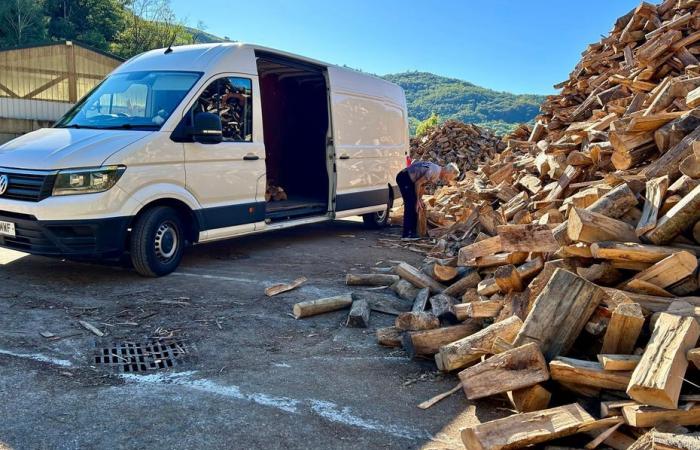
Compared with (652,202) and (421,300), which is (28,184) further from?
(652,202)

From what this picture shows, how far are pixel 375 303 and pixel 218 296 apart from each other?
1.59 metres

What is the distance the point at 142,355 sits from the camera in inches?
167

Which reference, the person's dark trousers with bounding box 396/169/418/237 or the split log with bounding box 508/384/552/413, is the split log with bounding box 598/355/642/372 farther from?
the person's dark trousers with bounding box 396/169/418/237

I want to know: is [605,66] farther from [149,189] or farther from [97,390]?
[97,390]

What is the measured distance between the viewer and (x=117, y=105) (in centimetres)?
675

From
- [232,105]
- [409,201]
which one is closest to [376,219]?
[409,201]

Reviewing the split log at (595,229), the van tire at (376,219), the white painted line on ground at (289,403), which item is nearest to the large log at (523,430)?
the white painted line on ground at (289,403)

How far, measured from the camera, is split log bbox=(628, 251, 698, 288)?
3668 mm

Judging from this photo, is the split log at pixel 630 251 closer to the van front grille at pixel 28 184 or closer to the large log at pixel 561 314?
the large log at pixel 561 314

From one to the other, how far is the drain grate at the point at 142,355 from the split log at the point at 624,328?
9.54 ft

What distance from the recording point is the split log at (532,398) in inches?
129

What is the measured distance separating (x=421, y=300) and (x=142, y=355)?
2.52 metres

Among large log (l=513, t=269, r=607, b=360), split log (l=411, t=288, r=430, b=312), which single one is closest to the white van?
split log (l=411, t=288, r=430, b=312)

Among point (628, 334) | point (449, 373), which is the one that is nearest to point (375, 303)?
point (449, 373)
